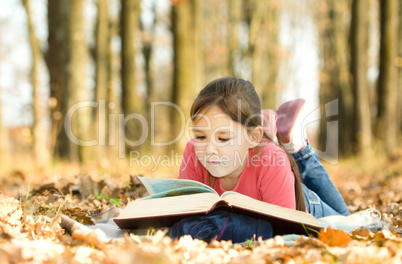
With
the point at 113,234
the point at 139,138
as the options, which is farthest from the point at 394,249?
the point at 139,138

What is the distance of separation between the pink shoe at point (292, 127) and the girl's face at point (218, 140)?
700 mm

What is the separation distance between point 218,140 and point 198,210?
74 cm

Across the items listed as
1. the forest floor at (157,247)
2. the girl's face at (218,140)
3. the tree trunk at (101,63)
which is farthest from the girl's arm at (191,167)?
the tree trunk at (101,63)

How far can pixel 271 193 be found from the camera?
2795 millimetres

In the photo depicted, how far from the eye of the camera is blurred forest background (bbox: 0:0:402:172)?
27.9ft

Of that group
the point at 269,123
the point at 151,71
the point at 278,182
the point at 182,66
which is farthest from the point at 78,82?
the point at 151,71

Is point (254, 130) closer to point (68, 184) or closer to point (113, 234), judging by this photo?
point (113, 234)

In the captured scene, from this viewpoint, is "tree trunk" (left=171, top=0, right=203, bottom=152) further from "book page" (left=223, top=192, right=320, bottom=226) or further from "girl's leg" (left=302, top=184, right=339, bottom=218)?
"book page" (left=223, top=192, right=320, bottom=226)

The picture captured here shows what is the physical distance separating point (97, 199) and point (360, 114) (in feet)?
34.5

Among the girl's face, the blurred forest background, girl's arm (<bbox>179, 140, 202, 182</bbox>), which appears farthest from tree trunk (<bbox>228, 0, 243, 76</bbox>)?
the girl's face

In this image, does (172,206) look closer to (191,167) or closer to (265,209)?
(265,209)

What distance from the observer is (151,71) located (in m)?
20.2

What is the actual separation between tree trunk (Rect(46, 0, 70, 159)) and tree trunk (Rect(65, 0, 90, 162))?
152 millimetres

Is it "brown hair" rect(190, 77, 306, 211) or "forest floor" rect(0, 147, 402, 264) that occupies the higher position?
"brown hair" rect(190, 77, 306, 211)
